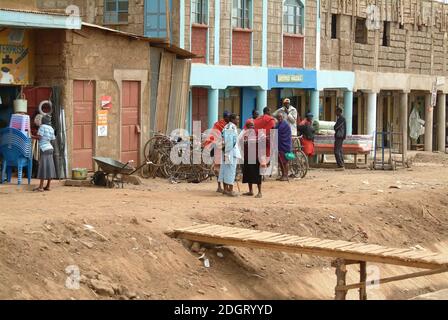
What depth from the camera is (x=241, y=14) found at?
29.1 meters

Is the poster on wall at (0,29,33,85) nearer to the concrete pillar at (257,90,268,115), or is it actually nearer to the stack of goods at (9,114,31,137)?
the stack of goods at (9,114,31,137)

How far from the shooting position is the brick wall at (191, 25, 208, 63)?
1077 inches

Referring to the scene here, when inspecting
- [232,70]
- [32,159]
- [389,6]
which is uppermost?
[389,6]

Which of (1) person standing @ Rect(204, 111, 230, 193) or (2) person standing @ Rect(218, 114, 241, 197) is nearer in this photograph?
(2) person standing @ Rect(218, 114, 241, 197)

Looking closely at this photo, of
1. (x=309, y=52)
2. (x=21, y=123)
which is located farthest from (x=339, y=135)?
(x=21, y=123)

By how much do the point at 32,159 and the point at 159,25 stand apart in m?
6.99

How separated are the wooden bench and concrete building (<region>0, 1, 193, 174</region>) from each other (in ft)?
19.3

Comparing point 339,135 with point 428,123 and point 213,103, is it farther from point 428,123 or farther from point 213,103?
point 428,123

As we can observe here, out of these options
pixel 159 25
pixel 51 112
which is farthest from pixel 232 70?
pixel 51 112

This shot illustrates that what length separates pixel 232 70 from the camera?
28.7 m

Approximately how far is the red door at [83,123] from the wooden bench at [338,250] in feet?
19.6

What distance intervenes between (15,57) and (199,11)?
290 inches

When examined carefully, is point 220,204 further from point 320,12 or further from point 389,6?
point 389,6

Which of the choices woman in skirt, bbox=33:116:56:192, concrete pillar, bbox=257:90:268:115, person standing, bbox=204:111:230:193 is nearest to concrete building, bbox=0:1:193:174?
woman in skirt, bbox=33:116:56:192
